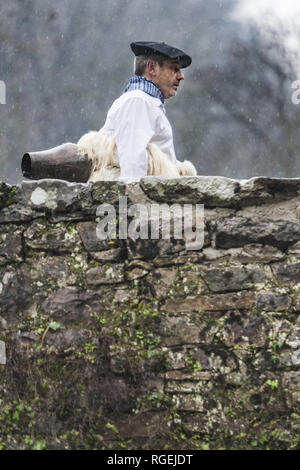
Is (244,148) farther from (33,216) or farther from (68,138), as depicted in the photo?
(33,216)

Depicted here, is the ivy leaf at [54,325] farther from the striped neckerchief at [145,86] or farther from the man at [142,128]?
the striped neckerchief at [145,86]

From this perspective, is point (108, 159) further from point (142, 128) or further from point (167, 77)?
point (167, 77)

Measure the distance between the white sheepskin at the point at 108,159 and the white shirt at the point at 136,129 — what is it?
0.06 metres

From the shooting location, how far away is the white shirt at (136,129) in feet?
9.31

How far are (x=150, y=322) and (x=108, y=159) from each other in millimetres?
979

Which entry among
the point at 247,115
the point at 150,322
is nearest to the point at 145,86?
the point at 150,322

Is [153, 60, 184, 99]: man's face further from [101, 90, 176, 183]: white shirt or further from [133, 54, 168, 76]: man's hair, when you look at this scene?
[101, 90, 176, 183]: white shirt

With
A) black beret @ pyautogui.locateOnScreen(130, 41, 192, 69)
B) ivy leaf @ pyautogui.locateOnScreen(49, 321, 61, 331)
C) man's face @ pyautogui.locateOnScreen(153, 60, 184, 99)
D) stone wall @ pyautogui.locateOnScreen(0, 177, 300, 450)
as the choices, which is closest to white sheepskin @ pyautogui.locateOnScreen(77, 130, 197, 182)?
stone wall @ pyautogui.locateOnScreen(0, 177, 300, 450)

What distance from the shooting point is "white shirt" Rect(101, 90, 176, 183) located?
2.84 m

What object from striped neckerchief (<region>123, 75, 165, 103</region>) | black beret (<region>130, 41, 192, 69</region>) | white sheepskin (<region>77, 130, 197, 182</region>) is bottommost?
white sheepskin (<region>77, 130, 197, 182</region>)

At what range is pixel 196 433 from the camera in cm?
243

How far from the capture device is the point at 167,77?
3186mm

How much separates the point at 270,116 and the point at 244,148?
0.95 metres
